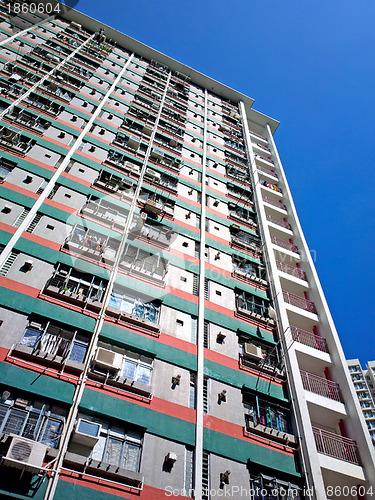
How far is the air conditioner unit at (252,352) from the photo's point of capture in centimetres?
1688

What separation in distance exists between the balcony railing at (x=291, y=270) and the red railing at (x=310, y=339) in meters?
4.30

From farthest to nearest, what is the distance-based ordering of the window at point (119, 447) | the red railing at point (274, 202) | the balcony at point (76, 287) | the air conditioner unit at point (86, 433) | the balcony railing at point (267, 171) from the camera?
the balcony railing at point (267, 171) → the red railing at point (274, 202) → the balcony at point (76, 287) → the window at point (119, 447) → the air conditioner unit at point (86, 433)

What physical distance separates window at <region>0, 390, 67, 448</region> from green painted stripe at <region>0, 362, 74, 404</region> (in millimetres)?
320

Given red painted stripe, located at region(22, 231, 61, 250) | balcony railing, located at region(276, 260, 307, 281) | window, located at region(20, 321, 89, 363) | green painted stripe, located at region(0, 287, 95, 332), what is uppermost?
balcony railing, located at region(276, 260, 307, 281)

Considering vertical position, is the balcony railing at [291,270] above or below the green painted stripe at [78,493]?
above

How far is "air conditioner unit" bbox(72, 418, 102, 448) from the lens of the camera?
456 inches

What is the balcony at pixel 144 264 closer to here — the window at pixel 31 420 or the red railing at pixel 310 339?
the window at pixel 31 420

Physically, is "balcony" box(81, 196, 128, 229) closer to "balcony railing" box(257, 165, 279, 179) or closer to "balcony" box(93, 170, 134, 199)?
"balcony" box(93, 170, 134, 199)

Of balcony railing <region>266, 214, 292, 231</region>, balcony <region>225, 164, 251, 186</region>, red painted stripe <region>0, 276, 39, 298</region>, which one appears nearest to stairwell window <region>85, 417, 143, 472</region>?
red painted stripe <region>0, 276, 39, 298</region>

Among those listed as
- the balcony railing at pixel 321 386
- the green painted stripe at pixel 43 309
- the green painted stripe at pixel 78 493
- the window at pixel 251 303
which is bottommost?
the green painted stripe at pixel 78 493

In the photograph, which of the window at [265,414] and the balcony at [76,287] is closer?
the balcony at [76,287]

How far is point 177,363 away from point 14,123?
1677cm

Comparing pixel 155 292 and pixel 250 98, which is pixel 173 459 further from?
pixel 250 98

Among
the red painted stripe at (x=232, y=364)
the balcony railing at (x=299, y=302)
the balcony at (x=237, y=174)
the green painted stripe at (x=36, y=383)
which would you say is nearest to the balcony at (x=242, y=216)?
the balcony at (x=237, y=174)
